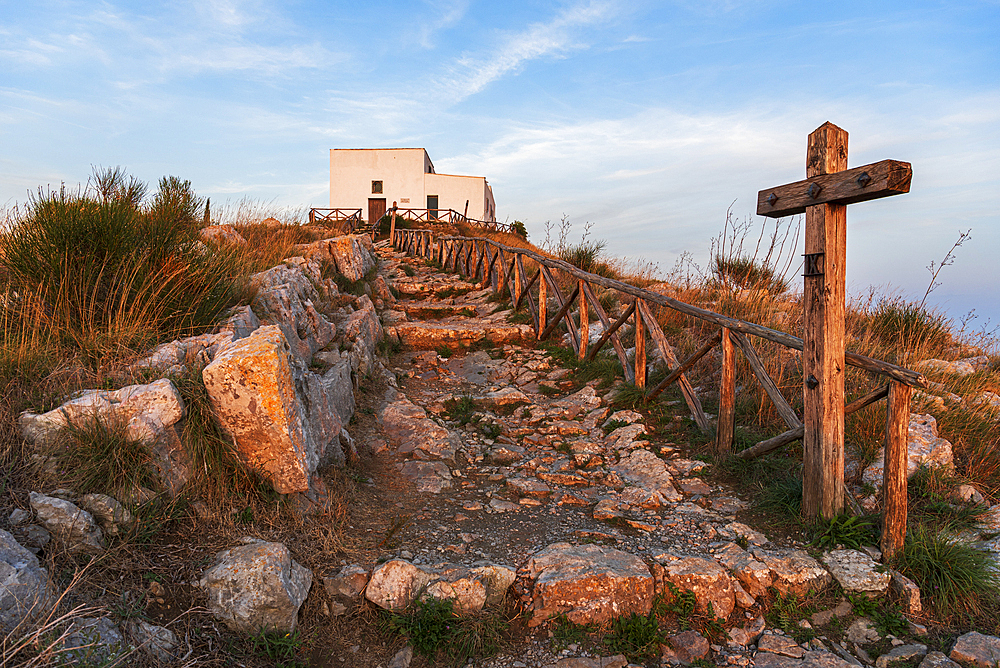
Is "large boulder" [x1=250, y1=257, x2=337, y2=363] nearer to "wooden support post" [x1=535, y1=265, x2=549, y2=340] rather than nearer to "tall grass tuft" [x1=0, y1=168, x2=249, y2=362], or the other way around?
"tall grass tuft" [x1=0, y1=168, x2=249, y2=362]

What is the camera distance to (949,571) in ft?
10.5

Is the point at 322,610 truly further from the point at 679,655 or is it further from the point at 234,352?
the point at 679,655

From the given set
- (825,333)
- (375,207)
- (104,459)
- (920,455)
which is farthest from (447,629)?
(375,207)

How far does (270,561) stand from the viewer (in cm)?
292

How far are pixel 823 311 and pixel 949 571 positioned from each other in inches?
66.0

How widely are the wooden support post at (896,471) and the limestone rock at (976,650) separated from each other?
0.55m

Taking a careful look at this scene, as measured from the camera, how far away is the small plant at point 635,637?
2.99 meters

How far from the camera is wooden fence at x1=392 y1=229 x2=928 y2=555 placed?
11.1ft

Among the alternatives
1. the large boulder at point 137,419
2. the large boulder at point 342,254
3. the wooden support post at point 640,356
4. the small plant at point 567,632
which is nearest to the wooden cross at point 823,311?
the small plant at point 567,632

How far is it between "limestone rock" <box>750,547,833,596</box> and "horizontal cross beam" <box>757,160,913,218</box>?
226 centimetres

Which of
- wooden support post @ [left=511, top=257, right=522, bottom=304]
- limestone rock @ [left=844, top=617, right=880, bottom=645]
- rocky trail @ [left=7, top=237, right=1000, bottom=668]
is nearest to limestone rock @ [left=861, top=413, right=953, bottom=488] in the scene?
rocky trail @ [left=7, top=237, right=1000, bottom=668]

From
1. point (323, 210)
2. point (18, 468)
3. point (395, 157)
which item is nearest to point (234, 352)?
point (18, 468)

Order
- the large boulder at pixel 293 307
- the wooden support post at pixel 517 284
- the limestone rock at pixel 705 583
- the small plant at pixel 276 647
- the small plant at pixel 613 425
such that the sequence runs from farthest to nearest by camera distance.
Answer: the wooden support post at pixel 517 284 → the small plant at pixel 613 425 → the large boulder at pixel 293 307 → the limestone rock at pixel 705 583 → the small plant at pixel 276 647

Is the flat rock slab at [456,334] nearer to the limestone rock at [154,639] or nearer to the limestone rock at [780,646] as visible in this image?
the limestone rock at [780,646]
